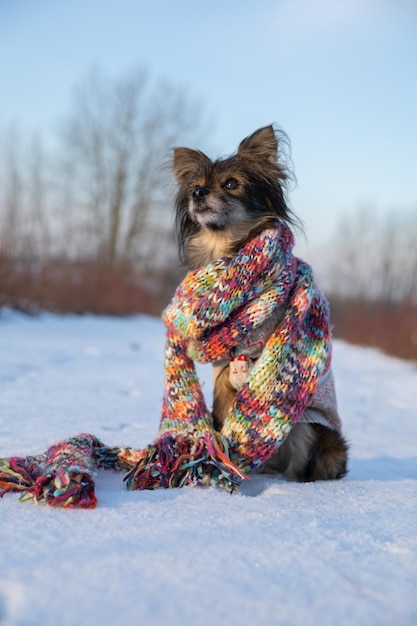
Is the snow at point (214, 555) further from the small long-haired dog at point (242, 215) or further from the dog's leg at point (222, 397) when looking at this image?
the dog's leg at point (222, 397)

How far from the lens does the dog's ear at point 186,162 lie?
3038 millimetres

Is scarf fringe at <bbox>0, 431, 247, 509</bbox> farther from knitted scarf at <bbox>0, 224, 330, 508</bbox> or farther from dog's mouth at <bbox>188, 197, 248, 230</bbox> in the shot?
dog's mouth at <bbox>188, 197, 248, 230</bbox>

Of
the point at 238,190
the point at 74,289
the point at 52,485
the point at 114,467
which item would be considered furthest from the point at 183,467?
the point at 74,289

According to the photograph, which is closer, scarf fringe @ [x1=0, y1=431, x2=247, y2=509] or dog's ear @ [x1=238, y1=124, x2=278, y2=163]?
scarf fringe @ [x1=0, y1=431, x2=247, y2=509]

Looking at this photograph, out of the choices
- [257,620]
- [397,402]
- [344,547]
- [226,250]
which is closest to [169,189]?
[226,250]

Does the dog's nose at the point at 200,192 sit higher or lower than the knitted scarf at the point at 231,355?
higher

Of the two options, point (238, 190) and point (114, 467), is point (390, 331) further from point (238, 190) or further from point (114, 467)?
point (114, 467)

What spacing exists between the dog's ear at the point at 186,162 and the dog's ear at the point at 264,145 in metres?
0.24

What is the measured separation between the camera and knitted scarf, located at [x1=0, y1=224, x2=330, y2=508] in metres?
2.20

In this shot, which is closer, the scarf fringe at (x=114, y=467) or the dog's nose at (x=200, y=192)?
the scarf fringe at (x=114, y=467)

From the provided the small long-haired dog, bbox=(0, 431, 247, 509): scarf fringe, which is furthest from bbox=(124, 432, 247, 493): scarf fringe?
the small long-haired dog

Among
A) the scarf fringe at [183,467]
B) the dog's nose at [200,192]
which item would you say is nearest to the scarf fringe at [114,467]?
the scarf fringe at [183,467]

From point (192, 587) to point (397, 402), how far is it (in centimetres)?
535

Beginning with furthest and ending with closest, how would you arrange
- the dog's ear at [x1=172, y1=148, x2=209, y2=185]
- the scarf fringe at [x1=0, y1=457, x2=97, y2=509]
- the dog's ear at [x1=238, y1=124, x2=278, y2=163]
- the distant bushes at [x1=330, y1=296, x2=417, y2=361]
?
the distant bushes at [x1=330, y1=296, x2=417, y2=361] → the dog's ear at [x1=172, y1=148, x2=209, y2=185] → the dog's ear at [x1=238, y1=124, x2=278, y2=163] → the scarf fringe at [x1=0, y1=457, x2=97, y2=509]
